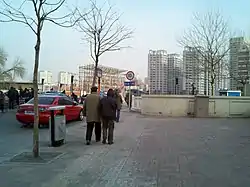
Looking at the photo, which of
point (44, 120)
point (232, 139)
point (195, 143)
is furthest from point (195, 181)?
point (44, 120)

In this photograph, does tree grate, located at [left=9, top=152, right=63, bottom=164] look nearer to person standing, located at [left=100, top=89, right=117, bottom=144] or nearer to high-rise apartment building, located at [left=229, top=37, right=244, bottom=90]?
person standing, located at [left=100, top=89, right=117, bottom=144]

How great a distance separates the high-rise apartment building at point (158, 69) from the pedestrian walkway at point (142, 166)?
162 ft

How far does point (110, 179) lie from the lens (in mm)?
6547

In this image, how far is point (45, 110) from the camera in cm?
1588

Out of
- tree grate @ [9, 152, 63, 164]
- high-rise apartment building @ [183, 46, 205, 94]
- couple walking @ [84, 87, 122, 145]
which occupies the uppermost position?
high-rise apartment building @ [183, 46, 205, 94]

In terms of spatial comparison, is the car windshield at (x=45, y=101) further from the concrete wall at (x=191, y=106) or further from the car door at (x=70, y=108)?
the concrete wall at (x=191, y=106)

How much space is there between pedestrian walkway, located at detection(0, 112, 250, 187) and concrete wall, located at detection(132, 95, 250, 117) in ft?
38.0

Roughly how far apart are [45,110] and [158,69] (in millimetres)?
47040

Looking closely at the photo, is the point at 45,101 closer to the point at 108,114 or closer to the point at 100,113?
the point at 100,113

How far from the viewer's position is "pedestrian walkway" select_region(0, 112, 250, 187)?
6.39 metres

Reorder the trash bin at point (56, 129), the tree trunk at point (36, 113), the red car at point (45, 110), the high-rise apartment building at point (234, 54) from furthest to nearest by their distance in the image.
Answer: the high-rise apartment building at point (234, 54), the red car at point (45, 110), the trash bin at point (56, 129), the tree trunk at point (36, 113)

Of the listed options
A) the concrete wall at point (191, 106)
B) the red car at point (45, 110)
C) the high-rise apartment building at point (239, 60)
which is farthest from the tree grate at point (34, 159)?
the high-rise apartment building at point (239, 60)

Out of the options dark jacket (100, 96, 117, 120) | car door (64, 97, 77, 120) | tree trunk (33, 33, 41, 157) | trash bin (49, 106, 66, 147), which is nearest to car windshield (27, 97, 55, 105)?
car door (64, 97, 77, 120)

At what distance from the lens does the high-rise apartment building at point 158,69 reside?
6077 centimetres
